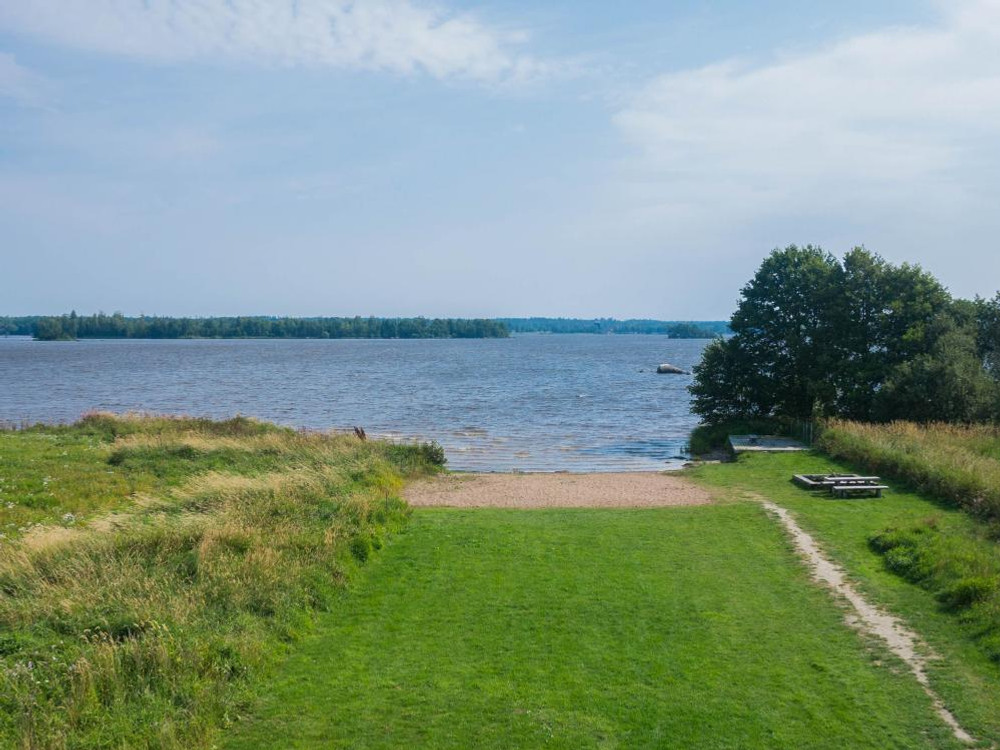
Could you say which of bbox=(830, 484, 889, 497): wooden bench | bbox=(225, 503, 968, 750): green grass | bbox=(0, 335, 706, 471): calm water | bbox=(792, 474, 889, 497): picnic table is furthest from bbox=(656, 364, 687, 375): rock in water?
bbox=(225, 503, 968, 750): green grass

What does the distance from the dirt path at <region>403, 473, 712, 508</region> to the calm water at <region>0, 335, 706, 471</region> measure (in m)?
5.54

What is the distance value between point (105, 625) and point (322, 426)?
37696 mm

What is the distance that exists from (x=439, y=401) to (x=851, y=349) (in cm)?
3277

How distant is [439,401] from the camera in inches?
2462

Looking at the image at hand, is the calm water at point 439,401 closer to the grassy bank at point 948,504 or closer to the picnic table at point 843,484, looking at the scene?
the grassy bank at point 948,504

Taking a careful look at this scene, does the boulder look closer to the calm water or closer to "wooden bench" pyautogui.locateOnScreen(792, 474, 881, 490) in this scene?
the calm water

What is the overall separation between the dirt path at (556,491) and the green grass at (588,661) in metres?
5.95


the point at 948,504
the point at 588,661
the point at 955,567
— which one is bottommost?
the point at 588,661

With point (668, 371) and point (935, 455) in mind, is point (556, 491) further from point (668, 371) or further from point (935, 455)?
point (668, 371)

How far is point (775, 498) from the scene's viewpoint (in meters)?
21.5

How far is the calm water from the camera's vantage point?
129 feet

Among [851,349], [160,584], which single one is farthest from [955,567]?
[851,349]

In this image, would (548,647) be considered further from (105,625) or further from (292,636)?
(105,625)

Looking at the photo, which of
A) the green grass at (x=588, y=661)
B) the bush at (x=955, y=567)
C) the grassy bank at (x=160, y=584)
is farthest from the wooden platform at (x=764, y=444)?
the green grass at (x=588, y=661)
